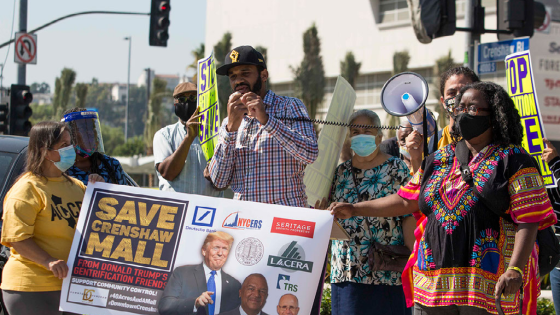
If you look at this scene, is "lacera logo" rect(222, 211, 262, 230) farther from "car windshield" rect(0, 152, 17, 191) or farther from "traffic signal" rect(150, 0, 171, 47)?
"traffic signal" rect(150, 0, 171, 47)

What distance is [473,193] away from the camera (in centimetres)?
314

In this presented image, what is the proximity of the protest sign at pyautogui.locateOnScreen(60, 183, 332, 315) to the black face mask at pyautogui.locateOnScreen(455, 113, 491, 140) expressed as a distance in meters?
0.89

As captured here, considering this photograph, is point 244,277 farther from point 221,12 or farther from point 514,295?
point 221,12

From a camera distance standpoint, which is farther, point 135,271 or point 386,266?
point 386,266

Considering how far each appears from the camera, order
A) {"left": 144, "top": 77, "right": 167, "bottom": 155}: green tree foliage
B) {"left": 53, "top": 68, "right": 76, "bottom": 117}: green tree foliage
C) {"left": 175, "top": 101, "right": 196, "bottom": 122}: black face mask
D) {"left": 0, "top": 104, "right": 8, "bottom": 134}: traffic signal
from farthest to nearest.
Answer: {"left": 144, "top": 77, "right": 167, "bottom": 155}: green tree foliage
{"left": 53, "top": 68, "right": 76, "bottom": 117}: green tree foliage
{"left": 0, "top": 104, "right": 8, "bottom": 134}: traffic signal
{"left": 175, "top": 101, "right": 196, "bottom": 122}: black face mask

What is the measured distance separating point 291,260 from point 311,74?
3015cm

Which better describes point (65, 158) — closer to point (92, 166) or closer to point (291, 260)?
point (92, 166)

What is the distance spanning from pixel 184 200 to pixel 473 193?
5.34 ft

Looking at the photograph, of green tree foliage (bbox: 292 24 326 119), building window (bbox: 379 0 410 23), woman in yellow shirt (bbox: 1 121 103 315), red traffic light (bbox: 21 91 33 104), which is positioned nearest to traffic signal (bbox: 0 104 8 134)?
red traffic light (bbox: 21 91 33 104)

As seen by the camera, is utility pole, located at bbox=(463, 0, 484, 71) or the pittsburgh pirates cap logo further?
utility pole, located at bbox=(463, 0, 484, 71)

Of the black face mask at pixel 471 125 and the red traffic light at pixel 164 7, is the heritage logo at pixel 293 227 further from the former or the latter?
the red traffic light at pixel 164 7

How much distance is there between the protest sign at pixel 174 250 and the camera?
11.6ft

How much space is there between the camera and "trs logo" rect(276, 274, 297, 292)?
3502 millimetres

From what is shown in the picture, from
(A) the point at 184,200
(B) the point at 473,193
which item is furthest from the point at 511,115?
(A) the point at 184,200
